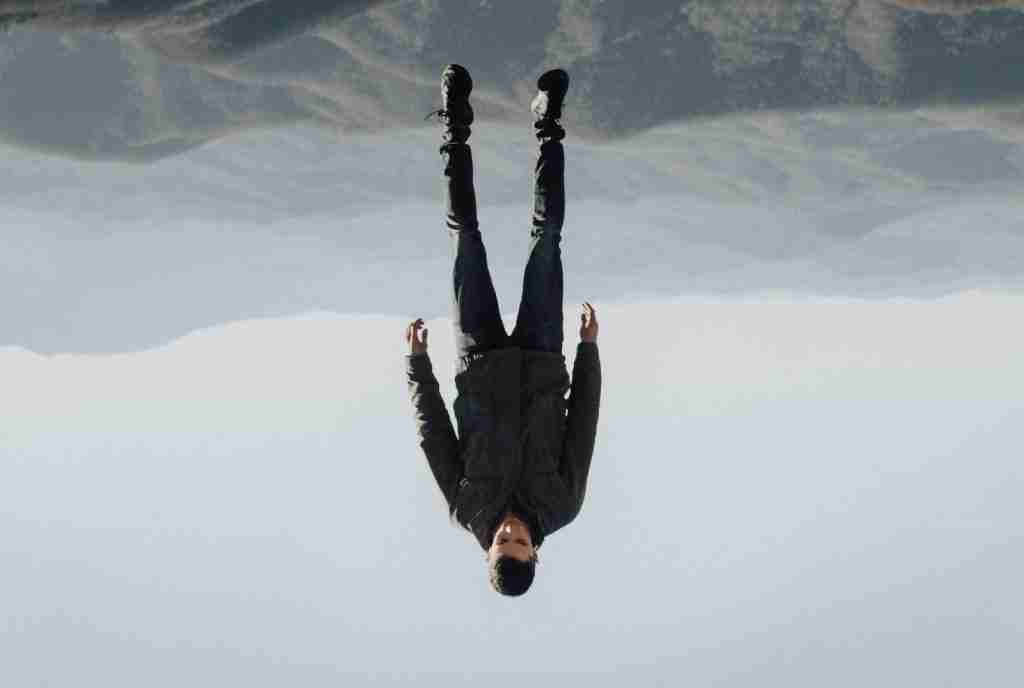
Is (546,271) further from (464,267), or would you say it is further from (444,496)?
(444,496)

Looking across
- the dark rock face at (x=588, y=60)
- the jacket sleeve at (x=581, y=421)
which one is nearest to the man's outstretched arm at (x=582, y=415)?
the jacket sleeve at (x=581, y=421)

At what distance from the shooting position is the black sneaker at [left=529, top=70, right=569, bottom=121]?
4.88 meters

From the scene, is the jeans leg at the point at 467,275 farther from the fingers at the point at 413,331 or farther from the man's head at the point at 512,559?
the man's head at the point at 512,559

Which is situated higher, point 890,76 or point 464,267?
point 890,76

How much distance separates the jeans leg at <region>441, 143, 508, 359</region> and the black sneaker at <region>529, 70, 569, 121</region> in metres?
0.41

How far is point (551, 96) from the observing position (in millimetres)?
4871

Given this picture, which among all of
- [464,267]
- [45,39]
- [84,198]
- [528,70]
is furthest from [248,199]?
[464,267]

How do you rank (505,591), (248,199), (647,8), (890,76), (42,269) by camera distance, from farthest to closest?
1. (42,269)
2. (248,199)
3. (647,8)
4. (890,76)
5. (505,591)

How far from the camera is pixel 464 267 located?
469 cm

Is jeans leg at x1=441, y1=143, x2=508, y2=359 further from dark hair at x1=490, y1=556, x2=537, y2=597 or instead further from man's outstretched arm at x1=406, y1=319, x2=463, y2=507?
dark hair at x1=490, y1=556, x2=537, y2=597

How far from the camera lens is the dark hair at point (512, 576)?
4.26m

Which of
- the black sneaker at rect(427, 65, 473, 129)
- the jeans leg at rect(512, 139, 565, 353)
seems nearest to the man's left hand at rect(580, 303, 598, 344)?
the jeans leg at rect(512, 139, 565, 353)

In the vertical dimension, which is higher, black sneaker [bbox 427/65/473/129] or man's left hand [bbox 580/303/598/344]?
black sneaker [bbox 427/65/473/129]

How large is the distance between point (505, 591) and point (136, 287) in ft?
150
